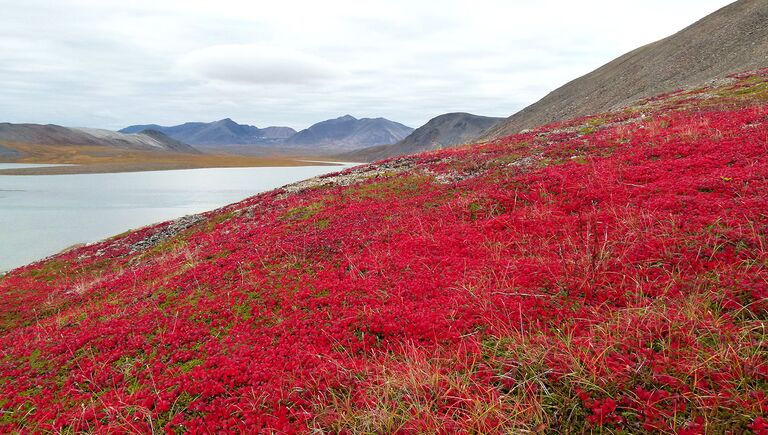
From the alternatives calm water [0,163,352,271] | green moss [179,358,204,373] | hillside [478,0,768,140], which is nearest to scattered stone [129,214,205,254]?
calm water [0,163,352,271]

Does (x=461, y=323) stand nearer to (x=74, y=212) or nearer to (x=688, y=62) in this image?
(x=74, y=212)

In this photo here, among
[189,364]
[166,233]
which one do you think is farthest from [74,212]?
[189,364]

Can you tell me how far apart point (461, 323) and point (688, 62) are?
311ft

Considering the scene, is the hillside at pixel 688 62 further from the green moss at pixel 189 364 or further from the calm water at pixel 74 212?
the calm water at pixel 74 212

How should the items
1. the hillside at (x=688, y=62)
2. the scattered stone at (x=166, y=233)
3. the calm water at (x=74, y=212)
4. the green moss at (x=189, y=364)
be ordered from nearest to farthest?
the green moss at (x=189, y=364) < the scattered stone at (x=166, y=233) < the calm water at (x=74, y=212) < the hillside at (x=688, y=62)

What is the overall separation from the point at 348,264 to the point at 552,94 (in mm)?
142554

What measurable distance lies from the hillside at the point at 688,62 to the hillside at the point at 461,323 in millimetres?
50789

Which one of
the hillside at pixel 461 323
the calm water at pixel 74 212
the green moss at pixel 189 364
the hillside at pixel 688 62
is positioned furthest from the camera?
the hillside at pixel 688 62

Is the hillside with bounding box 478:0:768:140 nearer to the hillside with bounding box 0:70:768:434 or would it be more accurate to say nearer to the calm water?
the hillside with bounding box 0:70:768:434

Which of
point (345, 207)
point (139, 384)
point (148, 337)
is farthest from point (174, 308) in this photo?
point (345, 207)

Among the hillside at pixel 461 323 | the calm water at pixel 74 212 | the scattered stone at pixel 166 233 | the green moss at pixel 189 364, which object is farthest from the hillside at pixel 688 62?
the calm water at pixel 74 212

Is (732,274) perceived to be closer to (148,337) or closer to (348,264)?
(348,264)

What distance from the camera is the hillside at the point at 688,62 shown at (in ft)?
207

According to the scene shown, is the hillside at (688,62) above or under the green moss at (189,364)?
above
